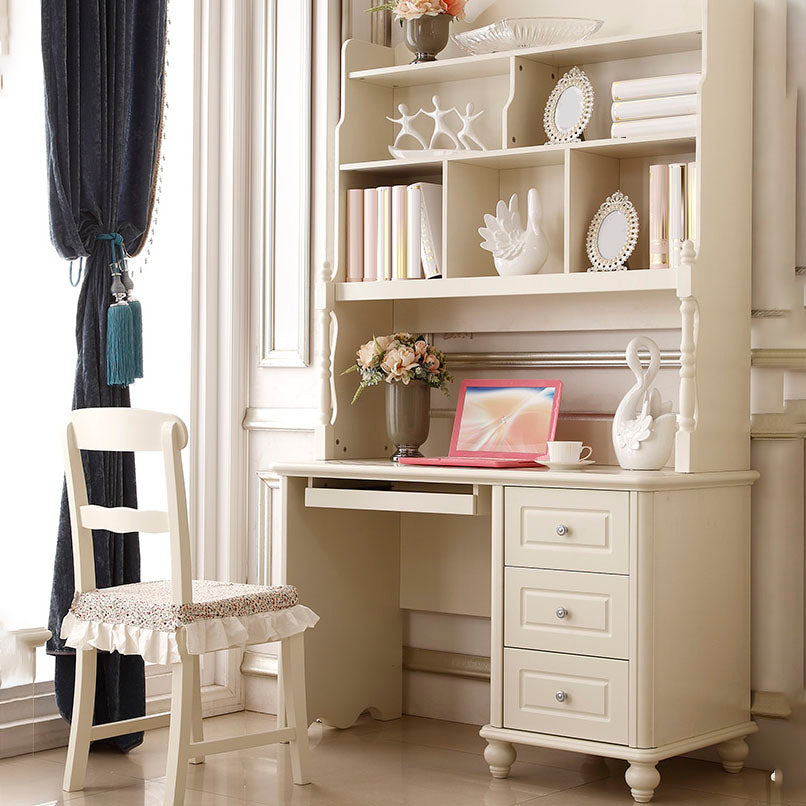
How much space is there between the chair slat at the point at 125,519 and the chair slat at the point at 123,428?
0.14m

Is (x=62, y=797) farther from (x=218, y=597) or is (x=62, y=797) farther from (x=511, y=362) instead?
(x=511, y=362)

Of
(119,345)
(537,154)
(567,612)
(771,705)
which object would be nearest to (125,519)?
(119,345)

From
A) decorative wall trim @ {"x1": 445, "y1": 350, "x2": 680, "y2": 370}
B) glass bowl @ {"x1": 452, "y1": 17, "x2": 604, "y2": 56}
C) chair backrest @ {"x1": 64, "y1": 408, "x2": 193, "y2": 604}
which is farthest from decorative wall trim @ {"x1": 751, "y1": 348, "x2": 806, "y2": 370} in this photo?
chair backrest @ {"x1": 64, "y1": 408, "x2": 193, "y2": 604}

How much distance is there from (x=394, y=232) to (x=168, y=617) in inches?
50.8

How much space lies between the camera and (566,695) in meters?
2.99

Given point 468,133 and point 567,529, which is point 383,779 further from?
point 468,133

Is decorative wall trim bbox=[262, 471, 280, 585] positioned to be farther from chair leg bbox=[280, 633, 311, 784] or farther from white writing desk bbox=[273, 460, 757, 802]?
chair leg bbox=[280, 633, 311, 784]

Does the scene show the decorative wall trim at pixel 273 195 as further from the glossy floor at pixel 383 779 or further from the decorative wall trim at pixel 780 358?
the decorative wall trim at pixel 780 358

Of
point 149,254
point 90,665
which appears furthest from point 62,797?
point 149,254

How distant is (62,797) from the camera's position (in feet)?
9.78

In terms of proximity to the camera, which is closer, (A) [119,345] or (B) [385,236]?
(A) [119,345]

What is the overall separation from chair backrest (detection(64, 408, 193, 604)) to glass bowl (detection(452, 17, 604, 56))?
1.44 metres

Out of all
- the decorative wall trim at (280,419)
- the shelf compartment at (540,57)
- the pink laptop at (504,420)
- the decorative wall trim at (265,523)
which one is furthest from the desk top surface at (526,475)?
the shelf compartment at (540,57)

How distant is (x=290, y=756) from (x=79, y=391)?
1087mm
